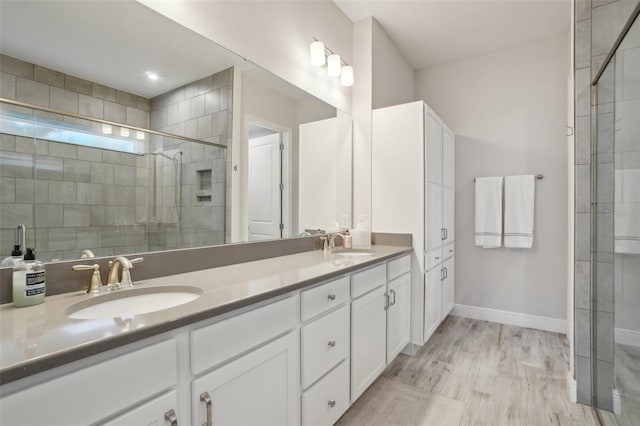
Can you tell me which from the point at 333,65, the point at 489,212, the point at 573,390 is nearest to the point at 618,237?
the point at 573,390

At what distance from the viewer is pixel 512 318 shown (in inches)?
126

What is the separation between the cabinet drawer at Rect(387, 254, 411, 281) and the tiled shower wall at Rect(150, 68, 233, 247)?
1083 mm

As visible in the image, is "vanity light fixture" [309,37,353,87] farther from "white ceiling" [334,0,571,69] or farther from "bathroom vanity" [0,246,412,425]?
"bathroom vanity" [0,246,412,425]

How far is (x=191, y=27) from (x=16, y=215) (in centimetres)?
106

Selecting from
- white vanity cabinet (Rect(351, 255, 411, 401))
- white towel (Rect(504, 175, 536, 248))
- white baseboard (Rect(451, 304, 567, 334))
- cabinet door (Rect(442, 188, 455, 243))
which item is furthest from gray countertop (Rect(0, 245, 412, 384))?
white baseboard (Rect(451, 304, 567, 334))

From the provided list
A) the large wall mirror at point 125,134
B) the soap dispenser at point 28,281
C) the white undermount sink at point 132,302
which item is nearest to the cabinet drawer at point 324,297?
the white undermount sink at point 132,302

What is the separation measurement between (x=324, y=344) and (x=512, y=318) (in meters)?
2.62

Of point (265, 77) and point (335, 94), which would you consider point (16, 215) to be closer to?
point (265, 77)

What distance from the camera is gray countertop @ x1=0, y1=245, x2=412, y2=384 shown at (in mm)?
625

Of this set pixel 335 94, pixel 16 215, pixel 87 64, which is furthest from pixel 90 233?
pixel 335 94

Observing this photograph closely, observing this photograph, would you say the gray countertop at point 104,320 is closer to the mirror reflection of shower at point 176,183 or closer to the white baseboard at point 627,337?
the mirror reflection of shower at point 176,183

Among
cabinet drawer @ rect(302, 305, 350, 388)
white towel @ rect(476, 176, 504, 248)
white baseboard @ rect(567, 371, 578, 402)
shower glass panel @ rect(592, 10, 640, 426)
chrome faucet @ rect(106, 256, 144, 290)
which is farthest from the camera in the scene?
white towel @ rect(476, 176, 504, 248)

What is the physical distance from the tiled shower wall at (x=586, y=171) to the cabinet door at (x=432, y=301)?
3.07 ft

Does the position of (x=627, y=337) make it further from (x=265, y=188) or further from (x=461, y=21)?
(x=461, y=21)
